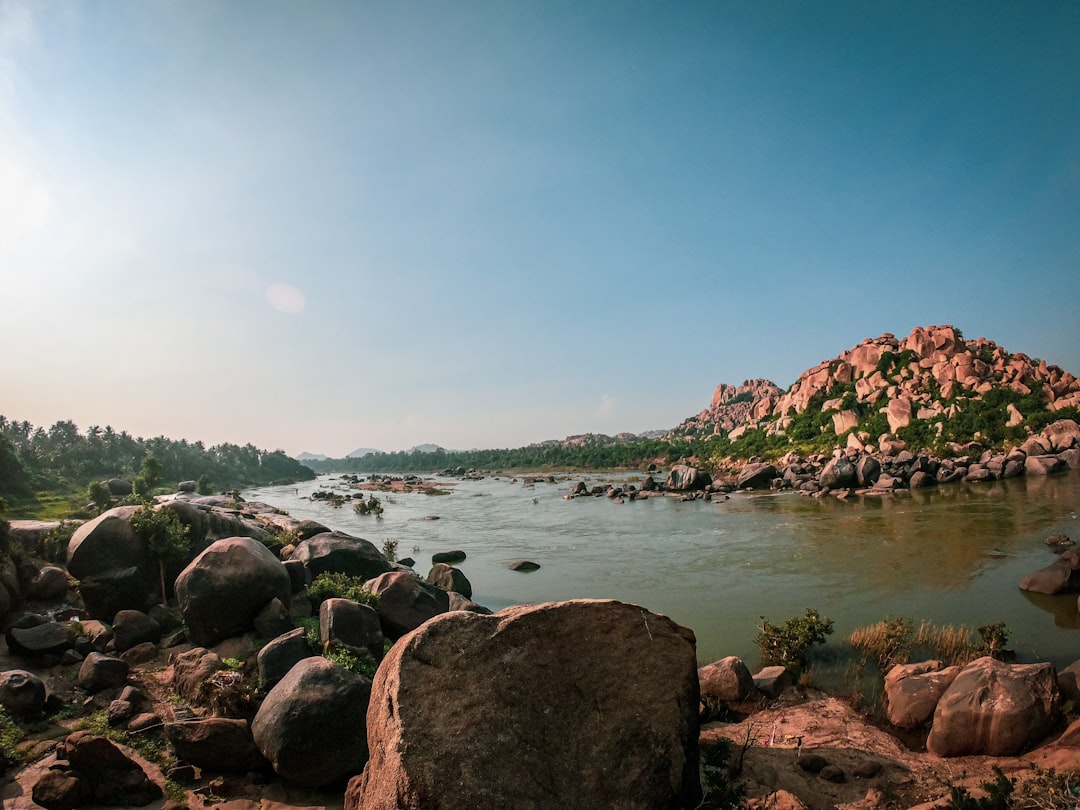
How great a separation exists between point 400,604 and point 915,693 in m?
11.8

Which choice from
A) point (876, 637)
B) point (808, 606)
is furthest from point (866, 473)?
point (876, 637)

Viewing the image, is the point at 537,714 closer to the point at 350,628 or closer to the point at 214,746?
the point at 214,746

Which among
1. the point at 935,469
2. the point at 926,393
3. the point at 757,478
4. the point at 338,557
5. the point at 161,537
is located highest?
the point at 926,393

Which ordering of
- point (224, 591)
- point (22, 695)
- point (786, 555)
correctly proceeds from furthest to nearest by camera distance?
point (786, 555)
point (224, 591)
point (22, 695)

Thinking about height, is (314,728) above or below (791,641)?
above

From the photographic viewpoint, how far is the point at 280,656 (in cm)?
1085

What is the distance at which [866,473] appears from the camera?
174 ft

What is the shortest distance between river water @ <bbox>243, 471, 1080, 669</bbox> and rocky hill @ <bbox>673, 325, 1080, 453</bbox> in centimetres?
1897

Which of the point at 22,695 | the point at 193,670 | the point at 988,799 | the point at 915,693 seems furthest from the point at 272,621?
the point at 915,693

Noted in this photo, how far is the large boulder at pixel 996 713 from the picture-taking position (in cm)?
901

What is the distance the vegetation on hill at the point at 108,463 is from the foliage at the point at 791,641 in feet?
109

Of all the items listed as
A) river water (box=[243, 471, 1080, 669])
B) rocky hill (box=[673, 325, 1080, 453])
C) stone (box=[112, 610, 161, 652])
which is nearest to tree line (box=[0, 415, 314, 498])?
river water (box=[243, 471, 1080, 669])

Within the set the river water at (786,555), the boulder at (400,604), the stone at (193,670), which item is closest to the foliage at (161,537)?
the stone at (193,670)

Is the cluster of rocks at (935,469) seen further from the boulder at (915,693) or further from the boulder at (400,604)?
the boulder at (400,604)
